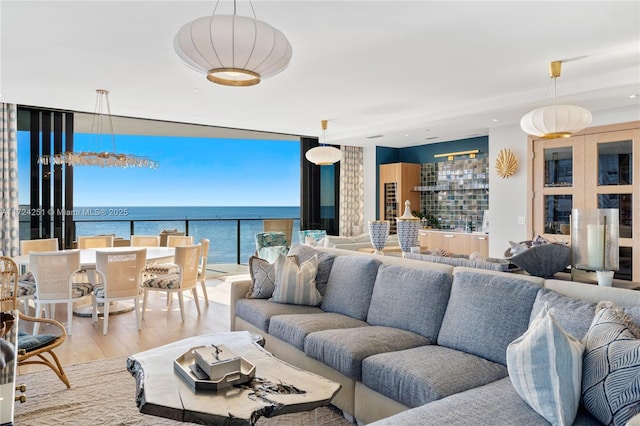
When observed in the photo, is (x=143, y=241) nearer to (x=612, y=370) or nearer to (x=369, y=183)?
(x=369, y=183)

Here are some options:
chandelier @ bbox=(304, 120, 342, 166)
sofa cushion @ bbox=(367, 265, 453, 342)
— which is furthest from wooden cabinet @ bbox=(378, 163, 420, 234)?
sofa cushion @ bbox=(367, 265, 453, 342)

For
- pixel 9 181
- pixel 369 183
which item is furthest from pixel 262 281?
pixel 369 183

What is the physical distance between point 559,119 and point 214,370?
3.95 meters

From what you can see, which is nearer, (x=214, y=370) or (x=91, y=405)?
(x=214, y=370)

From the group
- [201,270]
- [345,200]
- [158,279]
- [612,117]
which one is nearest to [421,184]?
[345,200]

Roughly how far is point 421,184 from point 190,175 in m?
10.1

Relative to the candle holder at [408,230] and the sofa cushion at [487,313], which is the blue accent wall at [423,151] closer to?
the candle holder at [408,230]

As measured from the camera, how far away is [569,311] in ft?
6.76

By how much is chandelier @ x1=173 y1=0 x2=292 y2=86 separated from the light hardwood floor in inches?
108

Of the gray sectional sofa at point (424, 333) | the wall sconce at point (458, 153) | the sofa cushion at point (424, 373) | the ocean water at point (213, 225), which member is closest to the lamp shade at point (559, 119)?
the gray sectional sofa at point (424, 333)

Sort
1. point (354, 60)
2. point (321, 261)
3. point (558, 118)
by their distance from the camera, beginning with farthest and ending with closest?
1. point (558, 118)
2. point (354, 60)
3. point (321, 261)

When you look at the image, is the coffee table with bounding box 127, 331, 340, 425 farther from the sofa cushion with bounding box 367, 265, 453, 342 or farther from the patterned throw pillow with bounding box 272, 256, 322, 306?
the patterned throw pillow with bounding box 272, 256, 322, 306

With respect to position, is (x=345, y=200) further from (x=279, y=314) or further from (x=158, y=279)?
(x=279, y=314)

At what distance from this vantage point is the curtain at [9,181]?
590 cm
